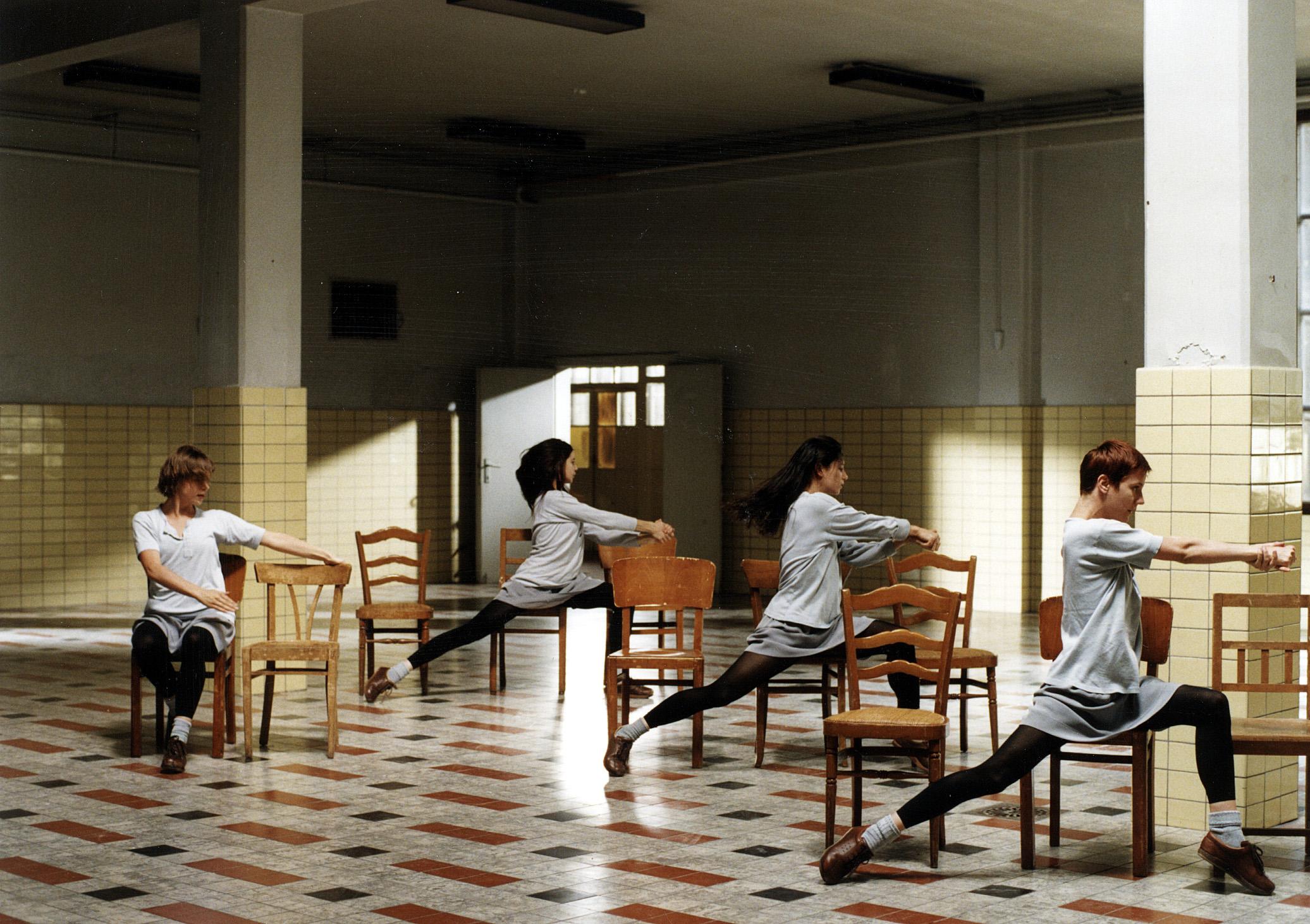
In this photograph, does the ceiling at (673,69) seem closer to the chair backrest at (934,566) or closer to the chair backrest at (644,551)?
the chair backrest at (644,551)

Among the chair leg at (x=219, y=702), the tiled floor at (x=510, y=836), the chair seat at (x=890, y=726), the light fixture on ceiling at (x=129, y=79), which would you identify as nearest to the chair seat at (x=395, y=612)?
the tiled floor at (x=510, y=836)

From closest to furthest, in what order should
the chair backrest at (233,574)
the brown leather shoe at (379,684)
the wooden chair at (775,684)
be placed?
the wooden chair at (775,684)
the chair backrest at (233,574)
the brown leather shoe at (379,684)

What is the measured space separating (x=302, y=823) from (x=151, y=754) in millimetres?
1727

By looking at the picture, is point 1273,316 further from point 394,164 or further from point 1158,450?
point 394,164

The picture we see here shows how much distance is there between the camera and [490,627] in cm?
813

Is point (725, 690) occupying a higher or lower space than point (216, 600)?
lower

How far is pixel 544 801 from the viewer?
20.0ft

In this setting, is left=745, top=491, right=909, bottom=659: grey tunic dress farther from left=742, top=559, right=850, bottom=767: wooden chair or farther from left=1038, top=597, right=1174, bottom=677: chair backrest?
left=1038, top=597, right=1174, bottom=677: chair backrest

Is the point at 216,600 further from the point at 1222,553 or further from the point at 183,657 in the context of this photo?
the point at 1222,553

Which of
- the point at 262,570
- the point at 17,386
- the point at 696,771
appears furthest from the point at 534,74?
the point at 696,771

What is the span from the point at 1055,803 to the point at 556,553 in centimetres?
367

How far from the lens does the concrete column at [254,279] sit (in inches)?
345

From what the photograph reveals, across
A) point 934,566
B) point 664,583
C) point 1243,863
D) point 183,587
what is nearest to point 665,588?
point 664,583

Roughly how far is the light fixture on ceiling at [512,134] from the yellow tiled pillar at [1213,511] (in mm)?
9480
